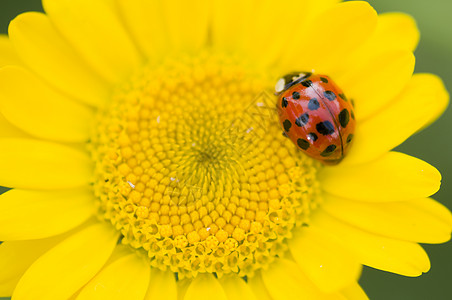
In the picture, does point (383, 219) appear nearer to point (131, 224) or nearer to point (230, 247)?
point (230, 247)

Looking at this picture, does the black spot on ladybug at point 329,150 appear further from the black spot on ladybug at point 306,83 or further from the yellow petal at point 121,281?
the yellow petal at point 121,281

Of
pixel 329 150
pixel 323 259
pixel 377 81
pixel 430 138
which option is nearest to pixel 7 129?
pixel 329 150

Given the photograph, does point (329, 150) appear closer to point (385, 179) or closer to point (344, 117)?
point (344, 117)

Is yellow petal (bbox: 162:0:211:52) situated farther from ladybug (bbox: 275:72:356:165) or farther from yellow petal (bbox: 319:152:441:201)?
yellow petal (bbox: 319:152:441:201)

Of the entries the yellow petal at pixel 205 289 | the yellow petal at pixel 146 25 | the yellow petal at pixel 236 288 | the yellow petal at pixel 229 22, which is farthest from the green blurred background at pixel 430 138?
the yellow petal at pixel 205 289

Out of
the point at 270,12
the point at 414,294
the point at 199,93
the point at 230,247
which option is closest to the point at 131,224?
the point at 230,247

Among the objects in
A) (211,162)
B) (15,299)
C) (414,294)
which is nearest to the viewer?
(15,299)

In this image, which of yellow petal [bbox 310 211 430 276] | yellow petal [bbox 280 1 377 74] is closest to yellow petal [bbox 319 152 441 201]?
yellow petal [bbox 310 211 430 276]
